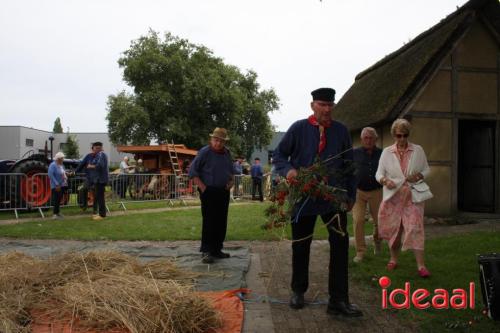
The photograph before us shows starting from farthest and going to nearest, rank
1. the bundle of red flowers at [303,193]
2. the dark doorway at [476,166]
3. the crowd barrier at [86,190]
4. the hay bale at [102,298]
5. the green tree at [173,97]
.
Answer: the green tree at [173,97]
the crowd barrier at [86,190]
the dark doorway at [476,166]
the bundle of red flowers at [303,193]
the hay bale at [102,298]

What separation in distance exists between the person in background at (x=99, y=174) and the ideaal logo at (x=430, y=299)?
8.56 metres

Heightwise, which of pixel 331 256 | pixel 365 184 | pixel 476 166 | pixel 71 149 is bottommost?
pixel 331 256

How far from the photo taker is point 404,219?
553cm

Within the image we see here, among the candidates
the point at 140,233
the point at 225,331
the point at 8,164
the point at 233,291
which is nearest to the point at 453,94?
the point at 140,233

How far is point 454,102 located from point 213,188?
7.67 meters

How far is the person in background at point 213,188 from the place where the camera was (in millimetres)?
6500

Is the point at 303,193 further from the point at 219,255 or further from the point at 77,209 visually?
the point at 77,209

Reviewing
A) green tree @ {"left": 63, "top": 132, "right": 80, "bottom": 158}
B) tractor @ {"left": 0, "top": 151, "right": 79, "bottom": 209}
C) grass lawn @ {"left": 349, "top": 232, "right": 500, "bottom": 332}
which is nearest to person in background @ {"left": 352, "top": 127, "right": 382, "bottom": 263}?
grass lawn @ {"left": 349, "top": 232, "right": 500, "bottom": 332}

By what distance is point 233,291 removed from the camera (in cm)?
468

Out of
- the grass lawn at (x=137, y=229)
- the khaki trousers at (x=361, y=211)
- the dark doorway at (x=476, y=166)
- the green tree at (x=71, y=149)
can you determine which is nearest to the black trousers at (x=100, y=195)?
the grass lawn at (x=137, y=229)

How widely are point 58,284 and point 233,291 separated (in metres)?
1.74

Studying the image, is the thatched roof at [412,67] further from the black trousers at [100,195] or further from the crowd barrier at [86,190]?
the black trousers at [100,195]

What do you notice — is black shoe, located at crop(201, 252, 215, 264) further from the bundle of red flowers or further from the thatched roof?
the thatched roof

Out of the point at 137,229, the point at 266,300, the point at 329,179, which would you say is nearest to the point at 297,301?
the point at 266,300
